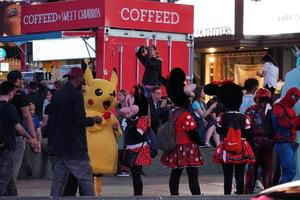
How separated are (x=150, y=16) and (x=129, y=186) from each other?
6.48m

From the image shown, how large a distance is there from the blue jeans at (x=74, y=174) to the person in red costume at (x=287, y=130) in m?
3.03

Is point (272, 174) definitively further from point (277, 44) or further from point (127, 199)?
point (277, 44)

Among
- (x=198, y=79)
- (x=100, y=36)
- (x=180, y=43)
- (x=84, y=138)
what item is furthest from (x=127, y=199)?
(x=198, y=79)

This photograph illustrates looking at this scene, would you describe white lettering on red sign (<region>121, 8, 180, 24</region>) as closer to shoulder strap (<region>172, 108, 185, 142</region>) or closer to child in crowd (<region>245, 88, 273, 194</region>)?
child in crowd (<region>245, 88, 273, 194</region>)

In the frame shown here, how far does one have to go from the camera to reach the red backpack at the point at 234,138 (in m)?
10.9

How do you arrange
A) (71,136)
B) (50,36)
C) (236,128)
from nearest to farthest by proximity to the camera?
(71,136) → (236,128) → (50,36)

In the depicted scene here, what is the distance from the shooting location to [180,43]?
18.9m

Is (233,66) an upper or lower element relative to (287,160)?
upper

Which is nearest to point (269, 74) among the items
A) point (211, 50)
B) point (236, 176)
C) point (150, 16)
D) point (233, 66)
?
point (150, 16)

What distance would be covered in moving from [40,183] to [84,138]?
4.13 m

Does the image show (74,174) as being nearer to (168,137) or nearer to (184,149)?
(168,137)

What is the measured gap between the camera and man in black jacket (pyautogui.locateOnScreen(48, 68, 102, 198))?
9.63 m

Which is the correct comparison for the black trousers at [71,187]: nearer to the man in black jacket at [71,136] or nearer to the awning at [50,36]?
the man in black jacket at [71,136]

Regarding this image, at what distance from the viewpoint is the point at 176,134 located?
10773 mm
